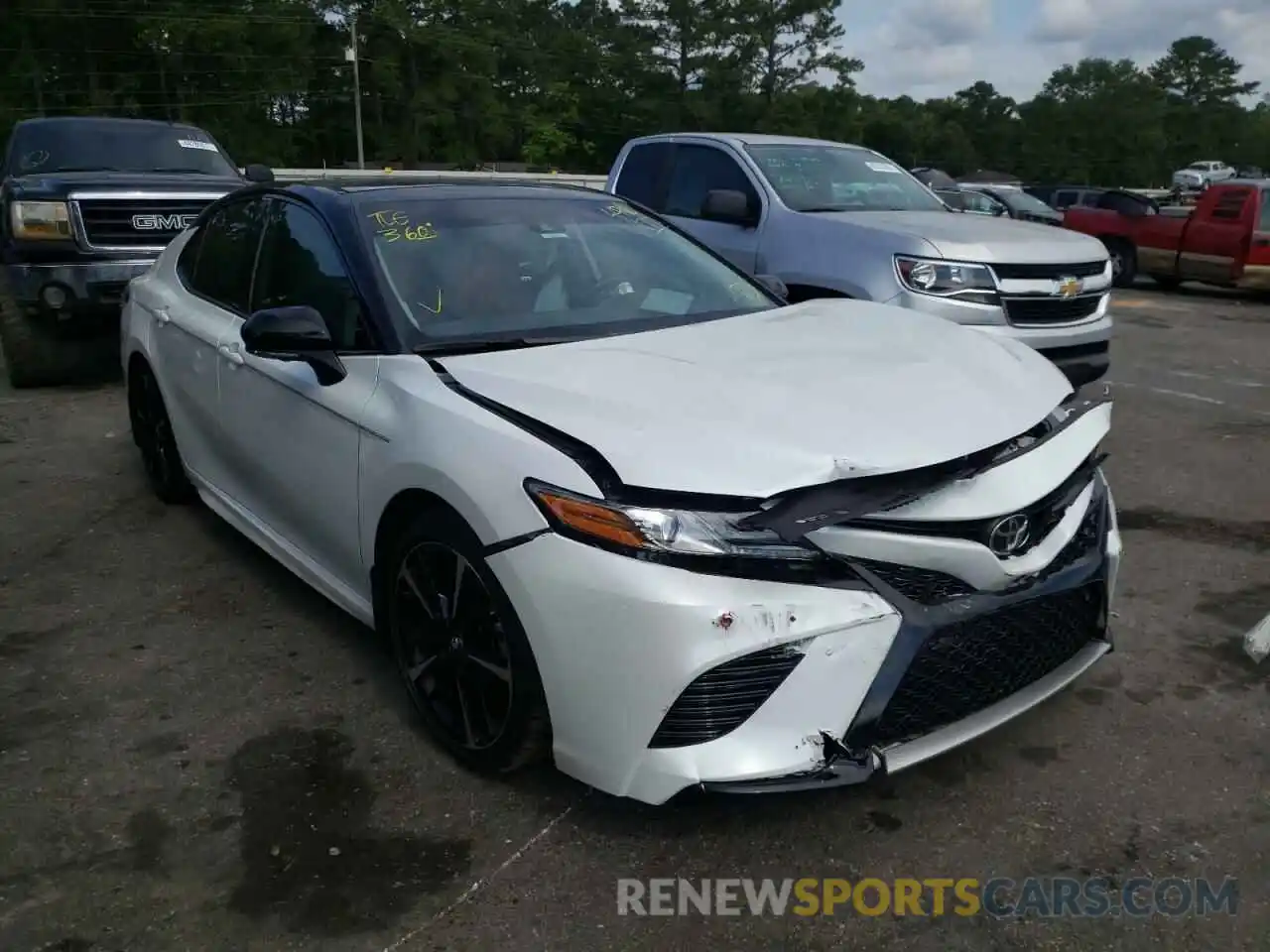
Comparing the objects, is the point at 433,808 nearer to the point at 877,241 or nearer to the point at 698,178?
the point at 877,241

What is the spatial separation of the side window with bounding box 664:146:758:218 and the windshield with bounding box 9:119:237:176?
3.98 m

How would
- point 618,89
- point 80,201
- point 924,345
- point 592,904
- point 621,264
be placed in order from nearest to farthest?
point 592,904 → point 924,345 → point 621,264 → point 80,201 → point 618,89

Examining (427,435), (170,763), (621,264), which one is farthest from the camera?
(621,264)

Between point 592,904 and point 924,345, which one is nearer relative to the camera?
point 592,904

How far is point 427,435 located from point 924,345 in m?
1.56

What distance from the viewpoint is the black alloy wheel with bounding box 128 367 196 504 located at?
5.17 meters

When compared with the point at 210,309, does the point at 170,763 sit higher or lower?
lower

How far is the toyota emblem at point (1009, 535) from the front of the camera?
2.69 metres

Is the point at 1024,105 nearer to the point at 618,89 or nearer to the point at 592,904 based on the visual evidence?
the point at 618,89

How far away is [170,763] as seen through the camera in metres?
3.20

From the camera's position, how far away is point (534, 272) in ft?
12.2

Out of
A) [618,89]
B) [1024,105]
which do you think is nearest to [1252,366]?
[618,89]

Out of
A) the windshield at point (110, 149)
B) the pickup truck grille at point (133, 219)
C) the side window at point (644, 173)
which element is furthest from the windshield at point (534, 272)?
the windshield at point (110, 149)

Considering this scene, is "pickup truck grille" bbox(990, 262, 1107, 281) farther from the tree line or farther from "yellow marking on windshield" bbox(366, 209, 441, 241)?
the tree line
